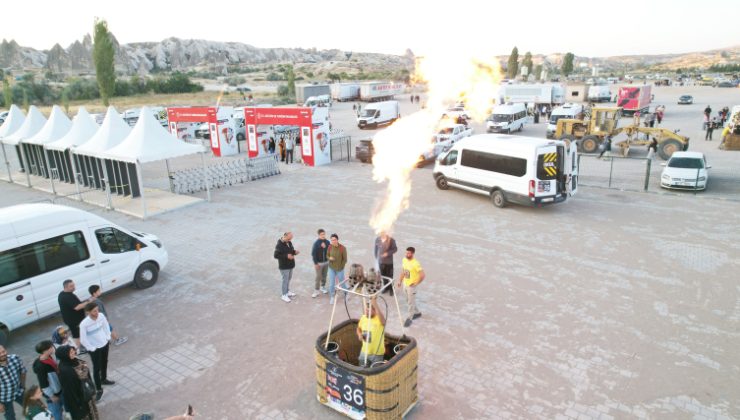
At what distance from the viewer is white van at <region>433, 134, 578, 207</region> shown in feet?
51.3

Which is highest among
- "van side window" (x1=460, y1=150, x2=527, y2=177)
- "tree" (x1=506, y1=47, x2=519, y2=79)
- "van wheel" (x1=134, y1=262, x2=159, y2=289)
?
"tree" (x1=506, y1=47, x2=519, y2=79)

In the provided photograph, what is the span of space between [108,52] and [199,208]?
52.5 metres

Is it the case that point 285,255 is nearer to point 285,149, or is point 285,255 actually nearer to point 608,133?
point 285,149

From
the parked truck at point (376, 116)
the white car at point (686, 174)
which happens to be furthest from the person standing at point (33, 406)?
the parked truck at point (376, 116)

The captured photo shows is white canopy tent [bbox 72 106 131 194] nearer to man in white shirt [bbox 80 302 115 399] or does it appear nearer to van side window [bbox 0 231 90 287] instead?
van side window [bbox 0 231 90 287]

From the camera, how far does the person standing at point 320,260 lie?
10250mm

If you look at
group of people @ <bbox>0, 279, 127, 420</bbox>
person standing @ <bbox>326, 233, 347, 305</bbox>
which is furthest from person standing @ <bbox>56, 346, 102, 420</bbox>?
person standing @ <bbox>326, 233, 347, 305</bbox>

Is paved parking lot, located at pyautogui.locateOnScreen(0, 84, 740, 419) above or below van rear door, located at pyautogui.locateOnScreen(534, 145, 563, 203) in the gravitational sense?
below

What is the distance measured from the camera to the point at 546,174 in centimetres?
1567

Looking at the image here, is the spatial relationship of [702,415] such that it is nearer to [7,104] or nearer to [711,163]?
[711,163]

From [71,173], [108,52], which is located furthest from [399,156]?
[108,52]

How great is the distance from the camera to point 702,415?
6.62m

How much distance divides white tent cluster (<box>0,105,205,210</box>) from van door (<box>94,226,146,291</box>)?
22.2 feet

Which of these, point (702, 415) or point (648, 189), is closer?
point (702, 415)
